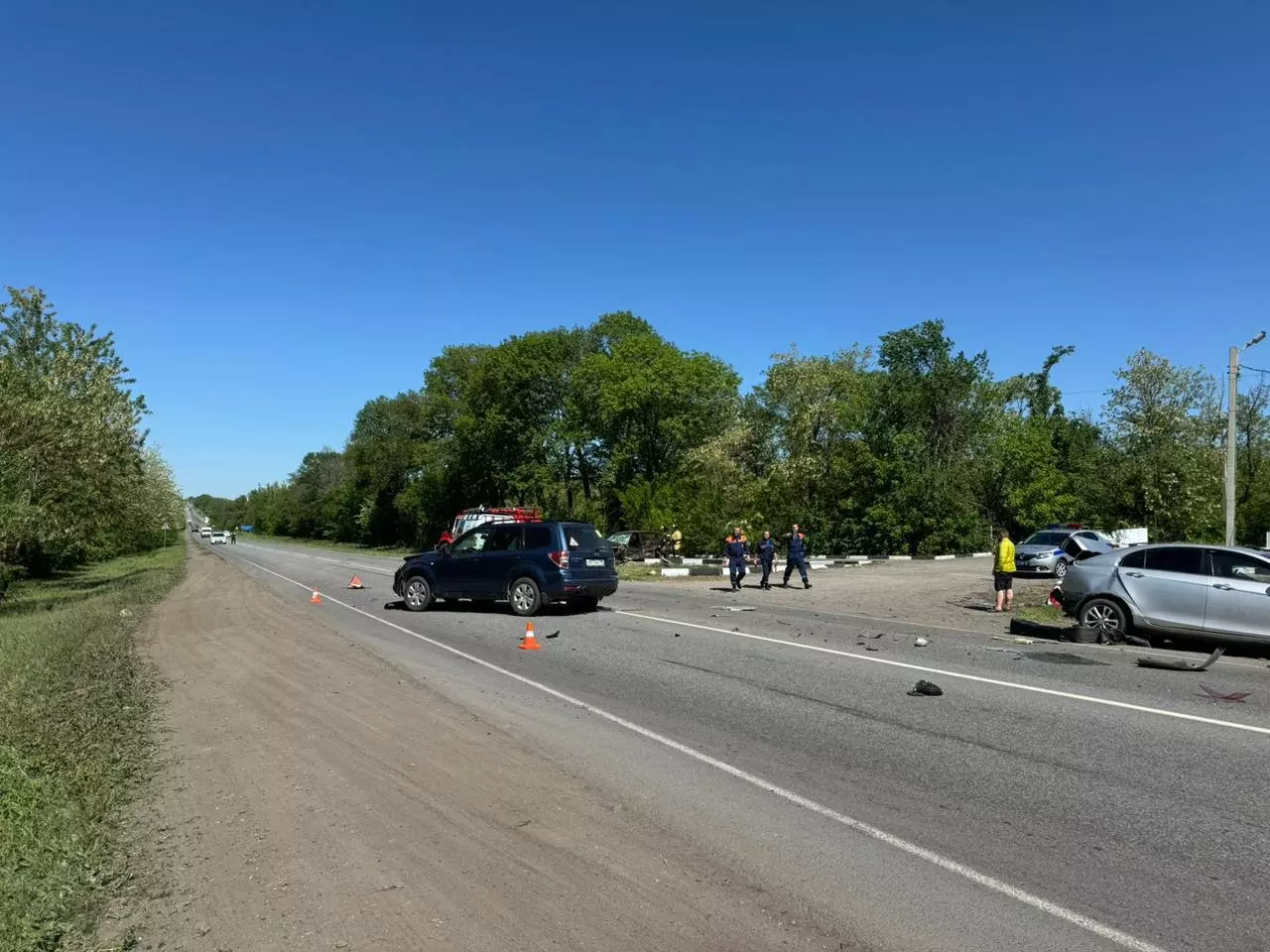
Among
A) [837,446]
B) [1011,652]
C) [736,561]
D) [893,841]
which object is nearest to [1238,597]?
[1011,652]

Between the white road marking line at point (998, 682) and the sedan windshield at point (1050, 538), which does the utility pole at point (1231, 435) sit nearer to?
the sedan windshield at point (1050, 538)

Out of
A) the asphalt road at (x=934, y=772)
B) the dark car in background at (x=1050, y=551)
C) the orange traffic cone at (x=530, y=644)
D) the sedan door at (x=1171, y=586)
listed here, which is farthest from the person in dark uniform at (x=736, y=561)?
the orange traffic cone at (x=530, y=644)

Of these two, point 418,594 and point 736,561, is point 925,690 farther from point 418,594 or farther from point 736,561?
point 736,561

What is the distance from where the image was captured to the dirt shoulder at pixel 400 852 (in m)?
3.88

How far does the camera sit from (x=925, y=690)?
29.6ft

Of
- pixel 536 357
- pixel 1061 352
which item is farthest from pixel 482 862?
pixel 1061 352

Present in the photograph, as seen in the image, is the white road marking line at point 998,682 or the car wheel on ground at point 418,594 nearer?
the white road marking line at point 998,682

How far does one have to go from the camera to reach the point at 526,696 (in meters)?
9.19

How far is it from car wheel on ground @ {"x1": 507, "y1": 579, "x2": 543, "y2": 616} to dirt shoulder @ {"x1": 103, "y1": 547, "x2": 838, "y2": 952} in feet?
27.6

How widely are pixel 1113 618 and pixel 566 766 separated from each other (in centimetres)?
1075

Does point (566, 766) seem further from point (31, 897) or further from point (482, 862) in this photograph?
point (31, 897)

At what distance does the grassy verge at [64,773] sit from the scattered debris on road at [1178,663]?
1152 centimetres

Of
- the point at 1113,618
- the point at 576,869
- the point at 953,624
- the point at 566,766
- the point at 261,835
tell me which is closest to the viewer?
the point at 576,869

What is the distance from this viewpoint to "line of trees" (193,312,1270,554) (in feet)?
152
